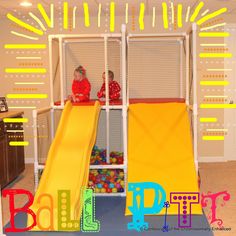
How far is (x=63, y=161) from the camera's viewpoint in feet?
17.1

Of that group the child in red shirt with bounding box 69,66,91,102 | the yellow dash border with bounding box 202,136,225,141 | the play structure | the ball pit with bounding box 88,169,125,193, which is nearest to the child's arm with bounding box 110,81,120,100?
the child in red shirt with bounding box 69,66,91,102

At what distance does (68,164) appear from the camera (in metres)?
5.16

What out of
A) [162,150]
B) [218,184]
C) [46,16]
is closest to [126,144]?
[162,150]

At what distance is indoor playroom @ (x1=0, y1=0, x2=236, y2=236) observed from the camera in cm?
484

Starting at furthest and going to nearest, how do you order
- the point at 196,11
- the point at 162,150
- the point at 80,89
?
the point at 196,11
the point at 80,89
the point at 162,150

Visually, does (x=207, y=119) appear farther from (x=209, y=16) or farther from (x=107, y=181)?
(x=107, y=181)

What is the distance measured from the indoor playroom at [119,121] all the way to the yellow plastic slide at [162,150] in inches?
0.6

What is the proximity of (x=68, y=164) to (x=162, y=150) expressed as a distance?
1.37 m

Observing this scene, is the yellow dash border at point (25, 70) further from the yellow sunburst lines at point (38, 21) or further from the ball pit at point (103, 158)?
the ball pit at point (103, 158)

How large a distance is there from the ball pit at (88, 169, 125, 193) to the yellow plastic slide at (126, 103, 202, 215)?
1.95 ft

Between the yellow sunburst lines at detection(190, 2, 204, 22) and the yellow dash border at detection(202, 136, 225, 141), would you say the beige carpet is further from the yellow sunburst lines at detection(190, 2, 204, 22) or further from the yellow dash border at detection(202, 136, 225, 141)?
the yellow sunburst lines at detection(190, 2, 204, 22)

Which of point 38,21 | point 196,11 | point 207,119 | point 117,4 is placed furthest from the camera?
point 207,119

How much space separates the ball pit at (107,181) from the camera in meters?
5.91

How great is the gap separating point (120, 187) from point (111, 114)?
7.94ft
